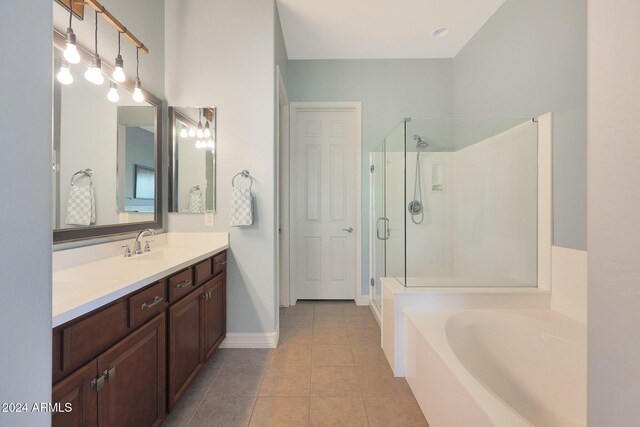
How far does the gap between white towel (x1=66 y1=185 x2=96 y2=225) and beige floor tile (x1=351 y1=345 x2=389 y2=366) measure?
1909 mm

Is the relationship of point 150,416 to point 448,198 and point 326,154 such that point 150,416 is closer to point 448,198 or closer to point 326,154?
point 448,198

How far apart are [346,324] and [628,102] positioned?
2.45 metres

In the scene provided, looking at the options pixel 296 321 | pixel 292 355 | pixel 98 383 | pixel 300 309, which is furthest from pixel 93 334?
pixel 300 309

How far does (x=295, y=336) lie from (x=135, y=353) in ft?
4.61

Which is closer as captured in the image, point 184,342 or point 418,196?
point 184,342

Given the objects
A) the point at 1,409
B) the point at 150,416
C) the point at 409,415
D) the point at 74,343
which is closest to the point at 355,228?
the point at 409,415

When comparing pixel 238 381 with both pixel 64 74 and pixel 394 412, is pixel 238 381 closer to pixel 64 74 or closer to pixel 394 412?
pixel 394 412

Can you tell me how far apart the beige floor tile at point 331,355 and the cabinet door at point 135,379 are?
1.01 meters

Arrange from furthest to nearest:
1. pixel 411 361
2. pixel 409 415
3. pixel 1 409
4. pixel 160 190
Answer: pixel 160 190
pixel 411 361
pixel 409 415
pixel 1 409

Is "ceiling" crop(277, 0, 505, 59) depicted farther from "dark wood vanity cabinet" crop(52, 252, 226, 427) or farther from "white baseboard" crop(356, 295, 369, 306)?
"white baseboard" crop(356, 295, 369, 306)

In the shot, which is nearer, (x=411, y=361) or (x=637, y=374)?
(x=637, y=374)

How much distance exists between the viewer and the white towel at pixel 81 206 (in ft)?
4.41

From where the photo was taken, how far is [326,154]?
3068 millimetres

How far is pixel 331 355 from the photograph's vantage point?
1.99m
